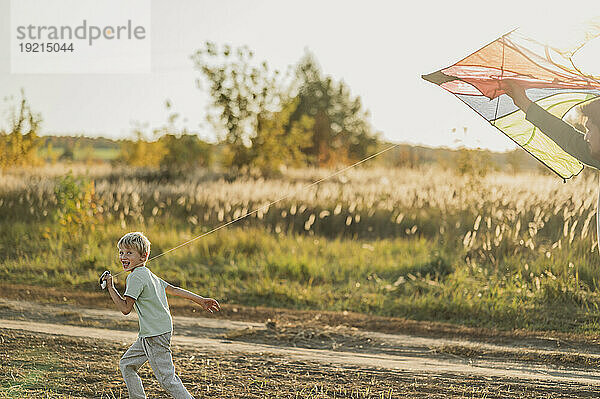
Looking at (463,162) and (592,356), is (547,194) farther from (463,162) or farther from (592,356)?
(592,356)

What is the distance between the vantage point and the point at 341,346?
6668 millimetres

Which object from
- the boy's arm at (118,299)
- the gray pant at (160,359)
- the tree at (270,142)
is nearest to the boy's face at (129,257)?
the boy's arm at (118,299)

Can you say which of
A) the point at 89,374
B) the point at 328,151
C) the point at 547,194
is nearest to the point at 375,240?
the point at 547,194

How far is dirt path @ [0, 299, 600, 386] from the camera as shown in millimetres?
5969

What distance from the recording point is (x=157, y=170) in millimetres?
17359

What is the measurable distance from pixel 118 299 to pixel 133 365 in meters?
0.47

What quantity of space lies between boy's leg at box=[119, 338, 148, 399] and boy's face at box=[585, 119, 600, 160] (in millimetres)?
2757

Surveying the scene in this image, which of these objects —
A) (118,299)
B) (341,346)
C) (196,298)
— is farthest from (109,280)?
(341,346)

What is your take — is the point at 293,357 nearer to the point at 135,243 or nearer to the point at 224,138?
the point at 135,243

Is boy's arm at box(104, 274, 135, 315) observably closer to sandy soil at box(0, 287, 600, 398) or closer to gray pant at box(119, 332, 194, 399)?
gray pant at box(119, 332, 194, 399)

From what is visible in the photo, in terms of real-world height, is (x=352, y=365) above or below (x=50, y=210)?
below

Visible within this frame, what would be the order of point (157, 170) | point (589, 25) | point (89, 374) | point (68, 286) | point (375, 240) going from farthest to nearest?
1. point (157, 170)
2. point (375, 240)
3. point (68, 286)
4. point (89, 374)
5. point (589, 25)

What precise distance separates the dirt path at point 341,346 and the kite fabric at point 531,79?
184 centimetres

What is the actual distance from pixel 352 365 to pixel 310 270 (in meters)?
3.50
